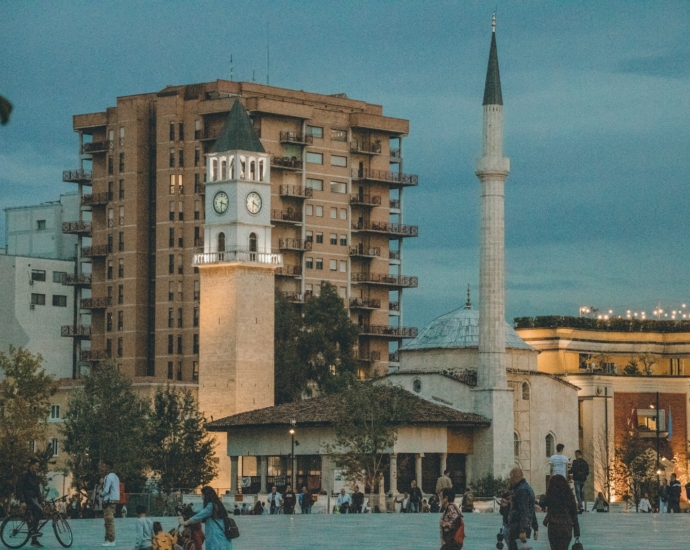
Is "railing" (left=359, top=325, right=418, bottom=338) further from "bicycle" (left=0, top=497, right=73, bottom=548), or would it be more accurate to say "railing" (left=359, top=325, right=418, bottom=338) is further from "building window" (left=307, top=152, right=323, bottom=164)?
"bicycle" (left=0, top=497, right=73, bottom=548)

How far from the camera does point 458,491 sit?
3071 inches

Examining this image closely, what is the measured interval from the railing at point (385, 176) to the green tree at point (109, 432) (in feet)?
133

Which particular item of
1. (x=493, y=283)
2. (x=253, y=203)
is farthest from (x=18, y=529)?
(x=253, y=203)

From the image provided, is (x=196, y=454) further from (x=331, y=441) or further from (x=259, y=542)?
(x=259, y=542)

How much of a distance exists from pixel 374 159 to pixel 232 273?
31375 millimetres

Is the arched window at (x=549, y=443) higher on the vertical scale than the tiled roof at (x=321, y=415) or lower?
lower

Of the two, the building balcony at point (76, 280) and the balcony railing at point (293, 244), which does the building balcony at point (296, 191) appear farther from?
the building balcony at point (76, 280)

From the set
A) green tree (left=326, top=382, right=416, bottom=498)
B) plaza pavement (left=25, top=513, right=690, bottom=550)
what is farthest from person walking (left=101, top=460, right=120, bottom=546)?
green tree (left=326, top=382, right=416, bottom=498)

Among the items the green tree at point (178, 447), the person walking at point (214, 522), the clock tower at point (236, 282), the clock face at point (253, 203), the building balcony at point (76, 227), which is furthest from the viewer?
the building balcony at point (76, 227)

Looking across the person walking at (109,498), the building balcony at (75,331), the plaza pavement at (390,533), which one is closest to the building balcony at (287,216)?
the building balcony at (75,331)

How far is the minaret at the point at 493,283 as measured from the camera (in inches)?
3044

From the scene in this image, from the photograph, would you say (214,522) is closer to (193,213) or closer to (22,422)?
(22,422)

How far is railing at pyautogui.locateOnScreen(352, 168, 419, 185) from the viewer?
115 m

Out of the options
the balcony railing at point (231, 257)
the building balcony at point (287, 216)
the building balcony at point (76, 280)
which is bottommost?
the balcony railing at point (231, 257)
